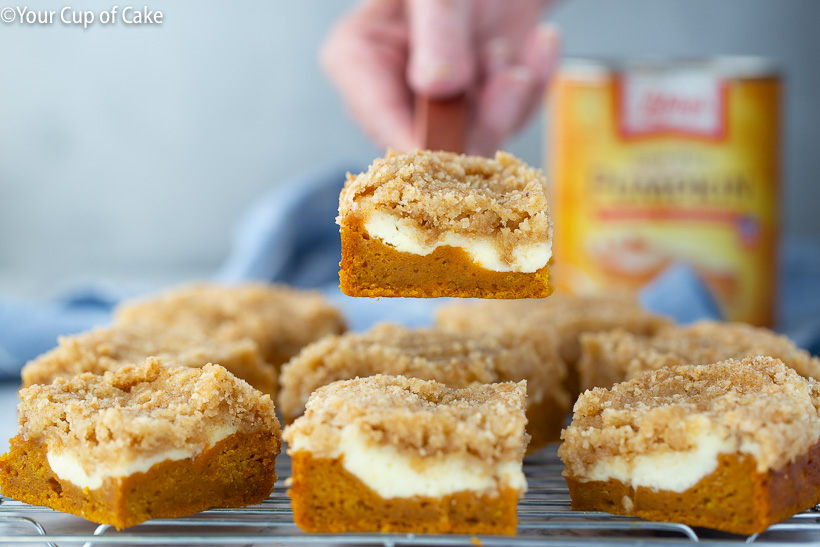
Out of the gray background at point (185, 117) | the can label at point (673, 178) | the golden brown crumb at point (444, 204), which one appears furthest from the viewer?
the gray background at point (185, 117)

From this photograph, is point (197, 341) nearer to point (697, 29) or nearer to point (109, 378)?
point (109, 378)

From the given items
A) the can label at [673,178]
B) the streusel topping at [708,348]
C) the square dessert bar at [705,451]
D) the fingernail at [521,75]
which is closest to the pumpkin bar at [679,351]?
the streusel topping at [708,348]

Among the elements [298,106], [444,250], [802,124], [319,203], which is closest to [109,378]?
[444,250]

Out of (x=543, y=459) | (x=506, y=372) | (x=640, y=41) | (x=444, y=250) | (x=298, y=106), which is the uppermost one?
(x=640, y=41)

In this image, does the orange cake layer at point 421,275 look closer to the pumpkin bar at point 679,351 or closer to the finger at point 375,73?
the pumpkin bar at point 679,351

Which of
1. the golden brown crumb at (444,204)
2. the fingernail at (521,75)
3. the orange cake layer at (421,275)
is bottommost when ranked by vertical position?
the orange cake layer at (421,275)

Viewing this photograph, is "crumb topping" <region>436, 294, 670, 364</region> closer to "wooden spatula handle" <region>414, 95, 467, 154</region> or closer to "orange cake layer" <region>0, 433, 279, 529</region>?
"wooden spatula handle" <region>414, 95, 467, 154</region>

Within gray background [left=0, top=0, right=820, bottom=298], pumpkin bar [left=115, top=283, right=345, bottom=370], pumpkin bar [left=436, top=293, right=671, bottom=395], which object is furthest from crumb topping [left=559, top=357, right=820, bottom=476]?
gray background [left=0, top=0, right=820, bottom=298]
